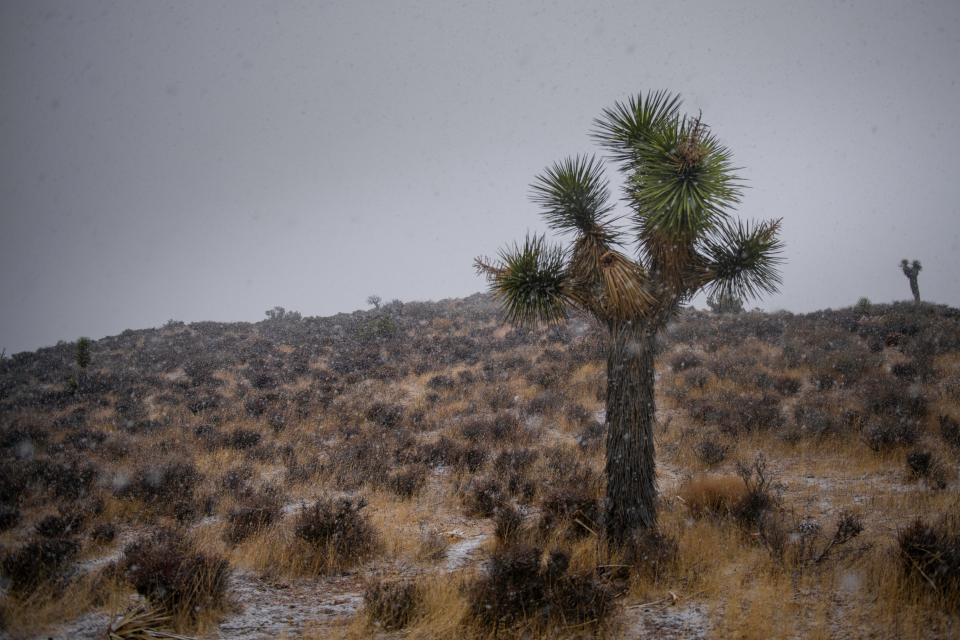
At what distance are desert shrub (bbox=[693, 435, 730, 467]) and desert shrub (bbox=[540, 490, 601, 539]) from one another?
13.1 ft

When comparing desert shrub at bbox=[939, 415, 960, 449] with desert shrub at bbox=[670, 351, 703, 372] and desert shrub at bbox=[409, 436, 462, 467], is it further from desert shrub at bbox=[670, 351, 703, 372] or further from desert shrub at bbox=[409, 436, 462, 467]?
desert shrub at bbox=[409, 436, 462, 467]

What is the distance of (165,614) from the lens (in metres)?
4.18

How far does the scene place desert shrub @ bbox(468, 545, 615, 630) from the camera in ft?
13.8

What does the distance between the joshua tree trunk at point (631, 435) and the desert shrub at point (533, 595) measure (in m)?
1.78

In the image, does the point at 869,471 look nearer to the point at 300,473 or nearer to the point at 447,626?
the point at 447,626

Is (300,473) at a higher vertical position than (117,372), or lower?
lower

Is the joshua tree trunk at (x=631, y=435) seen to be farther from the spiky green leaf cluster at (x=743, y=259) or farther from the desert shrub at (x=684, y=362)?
the desert shrub at (x=684, y=362)

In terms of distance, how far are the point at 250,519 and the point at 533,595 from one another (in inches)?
191

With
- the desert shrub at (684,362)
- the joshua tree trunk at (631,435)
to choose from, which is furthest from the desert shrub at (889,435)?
the desert shrub at (684,362)

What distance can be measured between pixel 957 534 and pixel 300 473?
1046 cm

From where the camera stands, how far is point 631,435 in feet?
20.6

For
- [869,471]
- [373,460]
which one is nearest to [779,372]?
[869,471]

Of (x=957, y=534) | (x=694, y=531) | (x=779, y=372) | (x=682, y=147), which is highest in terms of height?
(x=682, y=147)

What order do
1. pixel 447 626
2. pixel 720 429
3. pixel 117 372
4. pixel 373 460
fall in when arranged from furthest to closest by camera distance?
pixel 117 372 → pixel 720 429 → pixel 373 460 → pixel 447 626
